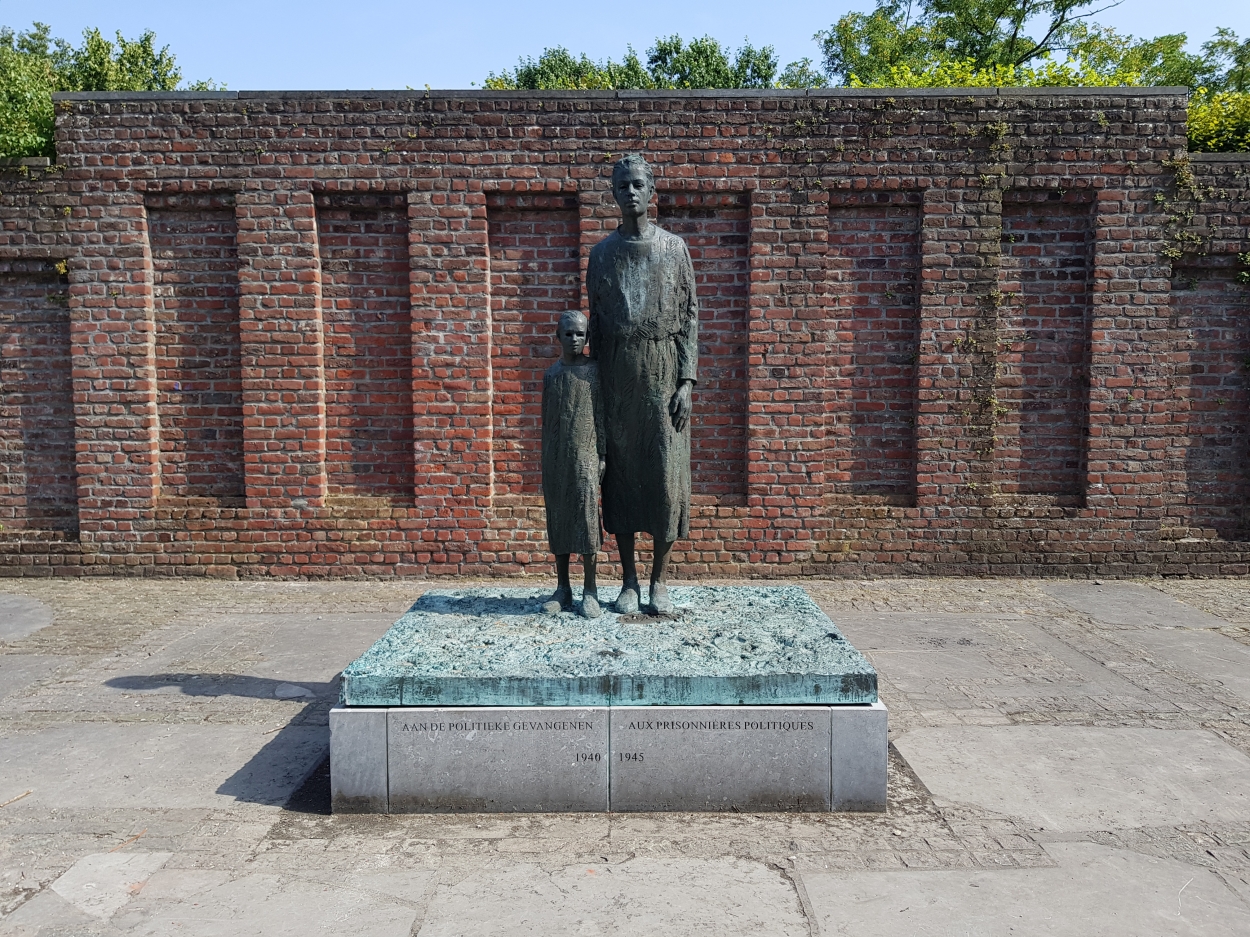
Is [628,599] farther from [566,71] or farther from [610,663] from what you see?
[566,71]

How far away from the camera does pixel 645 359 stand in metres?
4.59

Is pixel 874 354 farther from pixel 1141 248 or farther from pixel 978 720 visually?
pixel 978 720

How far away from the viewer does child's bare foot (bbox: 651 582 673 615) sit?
4762mm

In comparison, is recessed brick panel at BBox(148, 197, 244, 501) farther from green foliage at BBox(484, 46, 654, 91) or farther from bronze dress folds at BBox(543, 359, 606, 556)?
green foliage at BBox(484, 46, 654, 91)

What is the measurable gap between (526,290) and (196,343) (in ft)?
9.56

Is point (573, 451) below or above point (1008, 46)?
below

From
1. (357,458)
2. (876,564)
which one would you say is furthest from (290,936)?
(876,564)

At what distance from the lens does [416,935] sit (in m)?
2.87

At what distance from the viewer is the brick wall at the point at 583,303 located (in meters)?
7.98

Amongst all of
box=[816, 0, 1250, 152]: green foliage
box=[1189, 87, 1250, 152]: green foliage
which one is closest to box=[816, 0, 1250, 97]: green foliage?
box=[816, 0, 1250, 152]: green foliage

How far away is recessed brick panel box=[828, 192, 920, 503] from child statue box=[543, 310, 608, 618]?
412 cm

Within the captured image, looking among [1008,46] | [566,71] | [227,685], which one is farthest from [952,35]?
[227,685]

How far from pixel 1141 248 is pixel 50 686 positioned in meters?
8.79

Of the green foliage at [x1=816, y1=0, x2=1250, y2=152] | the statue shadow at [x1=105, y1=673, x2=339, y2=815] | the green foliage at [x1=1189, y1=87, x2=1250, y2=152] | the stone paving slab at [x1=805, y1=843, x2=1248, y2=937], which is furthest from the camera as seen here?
the green foliage at [x1=816, y1=0, x2=1250, y2=152]
